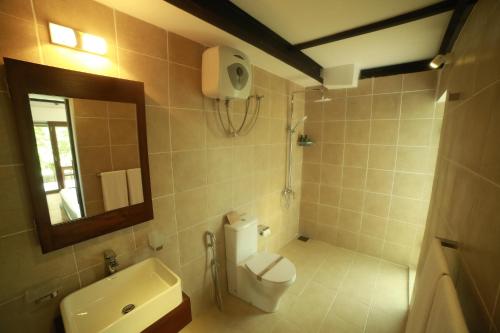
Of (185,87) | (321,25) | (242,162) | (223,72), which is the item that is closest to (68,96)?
(185,87)

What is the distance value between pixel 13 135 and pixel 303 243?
308 centimetres

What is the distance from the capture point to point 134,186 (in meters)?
1.28

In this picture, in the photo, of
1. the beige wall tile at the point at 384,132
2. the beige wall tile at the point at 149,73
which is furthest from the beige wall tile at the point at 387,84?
the beige wall tile at the point at 149,73

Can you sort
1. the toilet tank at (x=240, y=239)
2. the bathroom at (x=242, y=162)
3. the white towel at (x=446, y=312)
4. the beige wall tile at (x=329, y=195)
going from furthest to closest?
the beige wall tile at (x=329, y=195)
the toilet tank at (x=240, y=239)
the bathroom at (x=242, y=162)
the white towel at (x=446, y=312)

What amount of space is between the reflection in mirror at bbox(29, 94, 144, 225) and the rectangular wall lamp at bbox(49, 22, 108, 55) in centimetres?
25

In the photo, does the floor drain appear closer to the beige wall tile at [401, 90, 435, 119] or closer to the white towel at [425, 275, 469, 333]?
the white towel at [425, 275, 469, 333]

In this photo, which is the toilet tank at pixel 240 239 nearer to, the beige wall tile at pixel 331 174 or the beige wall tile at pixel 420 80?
the beige wall tile at pixel 331 174

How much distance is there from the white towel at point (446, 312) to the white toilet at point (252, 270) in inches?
47.5

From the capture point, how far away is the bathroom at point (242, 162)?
0.85 m

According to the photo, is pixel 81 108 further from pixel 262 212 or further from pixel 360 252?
pixel 360 252

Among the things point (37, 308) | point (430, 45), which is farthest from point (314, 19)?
point (37, 308)

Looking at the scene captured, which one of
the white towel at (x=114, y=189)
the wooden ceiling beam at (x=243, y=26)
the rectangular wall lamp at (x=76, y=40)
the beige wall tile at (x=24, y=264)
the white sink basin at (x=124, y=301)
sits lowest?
the white sink basin at (x=124, y=301)

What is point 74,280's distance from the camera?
1091mm

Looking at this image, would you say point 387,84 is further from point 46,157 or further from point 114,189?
point 46,157
